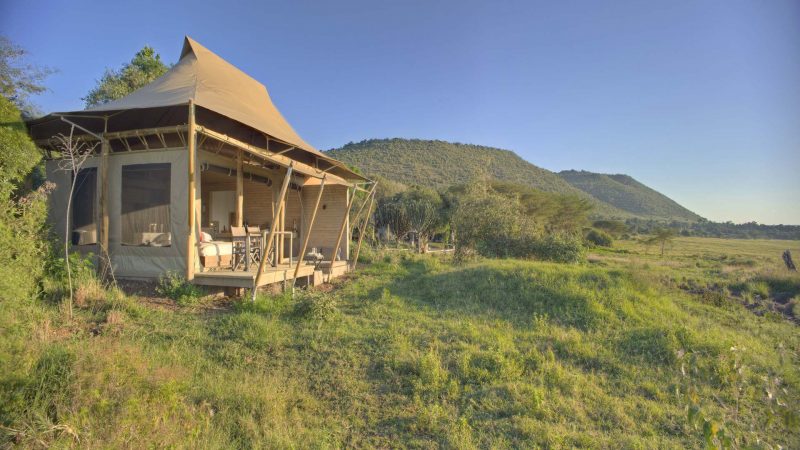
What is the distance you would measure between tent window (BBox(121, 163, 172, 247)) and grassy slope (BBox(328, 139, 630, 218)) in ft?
121

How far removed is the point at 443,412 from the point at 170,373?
2.47 m

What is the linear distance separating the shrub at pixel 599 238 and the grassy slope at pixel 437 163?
10134 millimetres

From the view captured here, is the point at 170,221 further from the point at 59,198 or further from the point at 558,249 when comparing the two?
the point at 558,249

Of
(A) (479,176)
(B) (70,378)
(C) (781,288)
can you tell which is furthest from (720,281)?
(B) (70,378)

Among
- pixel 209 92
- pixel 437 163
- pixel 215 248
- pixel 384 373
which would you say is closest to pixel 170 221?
pixel 215 248

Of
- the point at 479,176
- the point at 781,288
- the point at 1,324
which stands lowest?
the point at 781,288

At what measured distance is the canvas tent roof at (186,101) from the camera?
700 centimetres

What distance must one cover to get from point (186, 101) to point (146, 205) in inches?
80.1

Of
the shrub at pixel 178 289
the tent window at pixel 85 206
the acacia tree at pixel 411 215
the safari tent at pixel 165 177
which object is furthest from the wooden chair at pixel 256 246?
the acacia tree at pixel 411 215

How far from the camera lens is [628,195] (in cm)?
7275

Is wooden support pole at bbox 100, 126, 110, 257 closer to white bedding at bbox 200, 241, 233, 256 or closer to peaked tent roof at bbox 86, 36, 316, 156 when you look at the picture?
peaked tent roof at bbox 86, 36, 316, 156

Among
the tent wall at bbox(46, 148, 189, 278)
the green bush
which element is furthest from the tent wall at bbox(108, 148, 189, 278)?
the green bush

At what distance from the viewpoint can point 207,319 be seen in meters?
5.83

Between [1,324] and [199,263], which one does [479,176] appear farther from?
[1,324]
